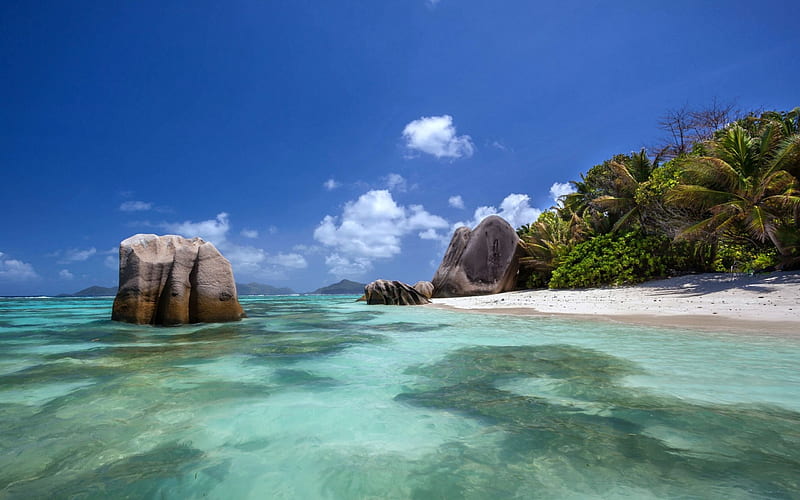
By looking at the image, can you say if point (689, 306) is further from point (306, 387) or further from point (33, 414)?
point (33, 414)

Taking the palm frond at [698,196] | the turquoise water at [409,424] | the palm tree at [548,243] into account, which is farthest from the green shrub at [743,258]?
the turquoise water at [409,424]

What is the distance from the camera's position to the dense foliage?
10.6 metres

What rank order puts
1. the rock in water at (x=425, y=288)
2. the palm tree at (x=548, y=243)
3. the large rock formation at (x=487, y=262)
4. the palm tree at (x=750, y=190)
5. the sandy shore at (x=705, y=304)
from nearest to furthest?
the sandy shore at (x=705, y=304) < the palm tree at (x=750, y=190) < the palm tree at (x=548, y=243) < the large rock formation at (x=487, y=262) < the rock in water at (x=425, y=288)

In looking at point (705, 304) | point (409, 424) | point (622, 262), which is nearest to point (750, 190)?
point (622, 262)

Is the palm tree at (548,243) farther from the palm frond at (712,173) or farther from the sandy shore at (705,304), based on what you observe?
the palm frond at (712,173)

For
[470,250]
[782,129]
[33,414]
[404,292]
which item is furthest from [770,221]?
[33,414]

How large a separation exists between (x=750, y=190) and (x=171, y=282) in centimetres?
1572

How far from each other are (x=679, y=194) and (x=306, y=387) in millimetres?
13811

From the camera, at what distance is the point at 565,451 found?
1.75 metres

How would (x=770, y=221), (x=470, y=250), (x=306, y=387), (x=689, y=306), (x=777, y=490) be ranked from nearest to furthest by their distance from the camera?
(x=777, y=490)
(x=306, y=387)
(x=689, y=306)
(x=770, y=221)
(x=470, y=250)

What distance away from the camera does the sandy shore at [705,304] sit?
6.14 m

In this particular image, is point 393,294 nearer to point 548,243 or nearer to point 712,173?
point 548,243

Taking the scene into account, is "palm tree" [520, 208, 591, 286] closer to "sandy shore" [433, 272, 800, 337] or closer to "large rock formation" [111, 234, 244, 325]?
"sandy shore" [433, 272, 800, 337]

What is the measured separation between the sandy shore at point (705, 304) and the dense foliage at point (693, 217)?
5.14 ft
